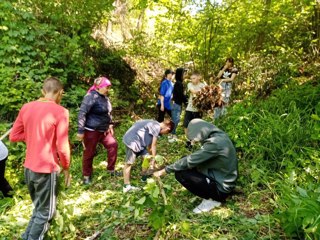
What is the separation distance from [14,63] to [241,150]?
186 inches

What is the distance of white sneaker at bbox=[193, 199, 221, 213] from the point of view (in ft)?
11.6

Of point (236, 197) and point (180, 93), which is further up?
point (180, 93)

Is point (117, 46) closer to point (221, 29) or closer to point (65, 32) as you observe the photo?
point (65, 32)

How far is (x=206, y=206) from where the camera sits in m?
3.56

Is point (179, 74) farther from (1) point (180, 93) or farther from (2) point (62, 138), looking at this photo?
(2) point (62, 138)

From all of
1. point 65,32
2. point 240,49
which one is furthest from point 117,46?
point 240,49

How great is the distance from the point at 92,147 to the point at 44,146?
1829 millimetres

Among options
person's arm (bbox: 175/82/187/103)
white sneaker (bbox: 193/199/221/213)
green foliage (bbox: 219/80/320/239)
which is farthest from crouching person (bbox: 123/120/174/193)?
person's arm (bbox: 175/82/187/103)

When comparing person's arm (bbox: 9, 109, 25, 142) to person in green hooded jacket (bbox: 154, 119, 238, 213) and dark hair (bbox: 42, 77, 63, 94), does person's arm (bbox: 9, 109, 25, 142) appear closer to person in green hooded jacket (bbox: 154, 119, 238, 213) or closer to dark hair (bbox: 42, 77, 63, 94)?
dark hair (bbox: 42, 77, 63, 94)

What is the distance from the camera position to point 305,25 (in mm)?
8586

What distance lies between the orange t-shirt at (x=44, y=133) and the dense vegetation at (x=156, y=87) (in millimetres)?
527

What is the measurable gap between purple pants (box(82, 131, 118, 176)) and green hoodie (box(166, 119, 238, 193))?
1599 millimetres

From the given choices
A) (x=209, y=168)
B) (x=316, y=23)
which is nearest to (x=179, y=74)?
(x=209, y=168)

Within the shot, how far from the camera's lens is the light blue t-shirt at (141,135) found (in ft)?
13.9
